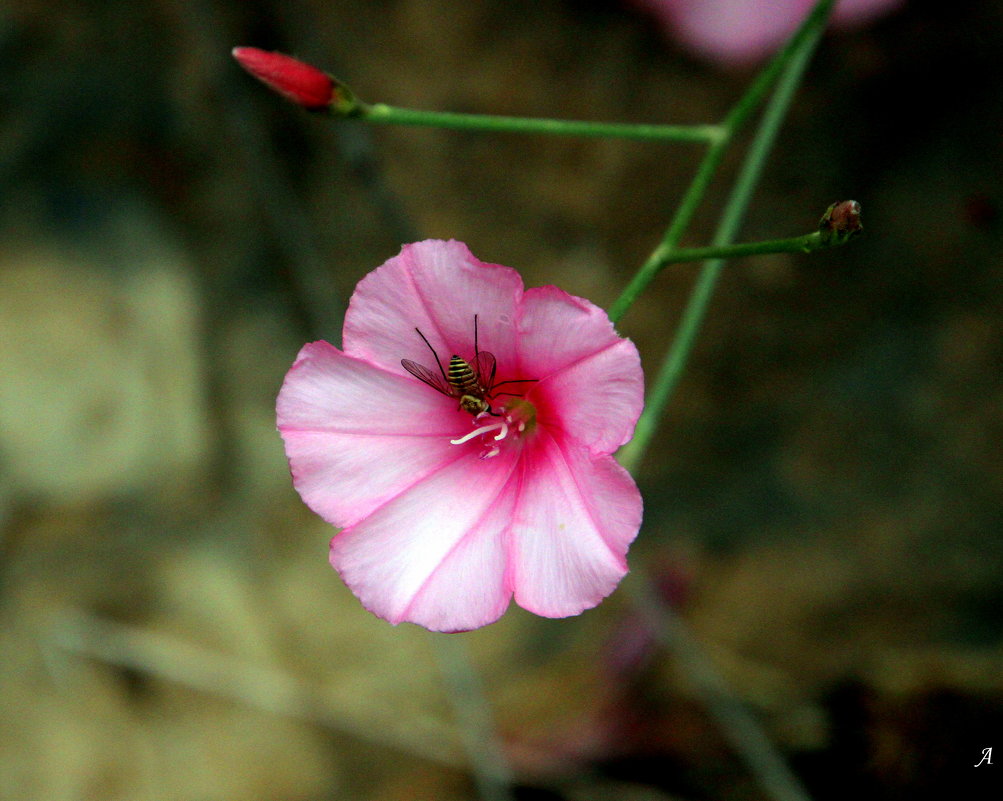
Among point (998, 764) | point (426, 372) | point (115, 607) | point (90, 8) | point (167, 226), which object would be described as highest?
point (90, 8)

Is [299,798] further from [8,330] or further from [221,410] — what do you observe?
[8,330]

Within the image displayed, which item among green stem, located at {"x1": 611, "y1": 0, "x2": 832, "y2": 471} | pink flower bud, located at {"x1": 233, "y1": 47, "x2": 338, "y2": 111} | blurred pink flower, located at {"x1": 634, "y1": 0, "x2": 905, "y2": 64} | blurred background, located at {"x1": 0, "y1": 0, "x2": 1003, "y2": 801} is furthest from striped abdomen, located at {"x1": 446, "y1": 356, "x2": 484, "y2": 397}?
blurred pink flower, located at {"x1": 634, "y1": 0, "x2": 905, "y2": 64}

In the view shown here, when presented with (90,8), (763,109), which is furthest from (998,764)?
(90,8)

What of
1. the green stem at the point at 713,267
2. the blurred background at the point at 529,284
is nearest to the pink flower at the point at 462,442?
the green stem at the point at 713,267

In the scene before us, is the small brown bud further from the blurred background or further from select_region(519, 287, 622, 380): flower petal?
the blurred background

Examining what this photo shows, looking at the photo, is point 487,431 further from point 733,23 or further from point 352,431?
point 733,23

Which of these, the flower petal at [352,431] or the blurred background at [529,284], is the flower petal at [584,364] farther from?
the blurred background at [529,284]

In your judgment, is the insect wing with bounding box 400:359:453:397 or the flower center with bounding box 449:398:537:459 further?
the flower center with bounding box 449:398:537:459
